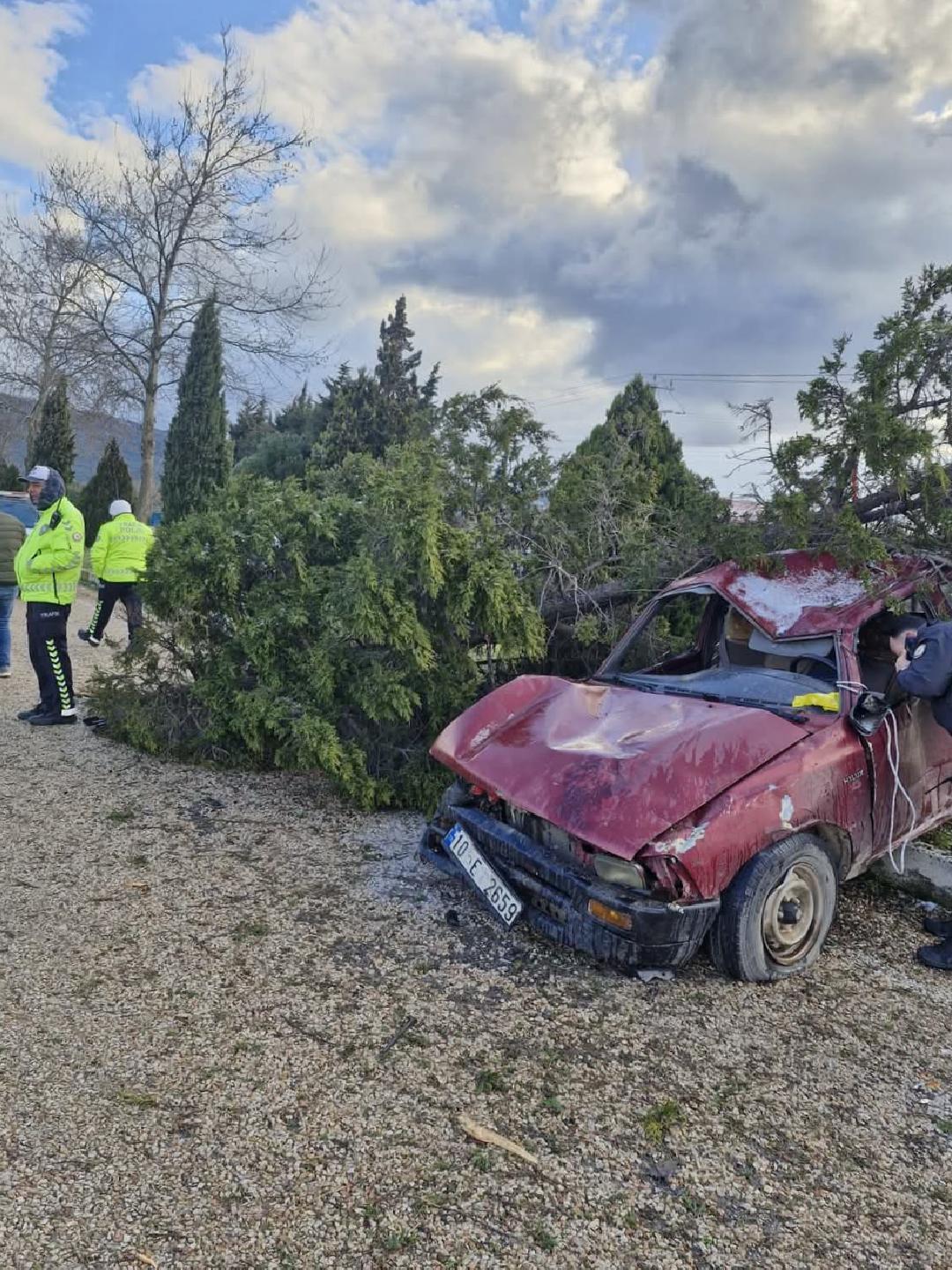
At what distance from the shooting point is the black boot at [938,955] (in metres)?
3.67

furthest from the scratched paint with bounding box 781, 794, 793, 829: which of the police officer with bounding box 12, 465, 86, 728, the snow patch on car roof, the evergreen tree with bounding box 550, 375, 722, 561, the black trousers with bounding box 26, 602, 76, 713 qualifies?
the black trousers with bounding box 26, 602, 76, 713

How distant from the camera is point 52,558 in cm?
664

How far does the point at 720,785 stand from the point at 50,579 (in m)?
5.58

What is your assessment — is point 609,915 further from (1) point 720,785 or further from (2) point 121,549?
(2) point 121,549

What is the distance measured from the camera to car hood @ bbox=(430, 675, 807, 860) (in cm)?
319

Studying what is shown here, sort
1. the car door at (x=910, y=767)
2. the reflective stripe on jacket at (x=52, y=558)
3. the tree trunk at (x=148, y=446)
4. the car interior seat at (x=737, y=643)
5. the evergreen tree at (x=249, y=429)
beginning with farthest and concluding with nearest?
the evergreen tree at (x=249, y=429), the tree trunk at (x=148, y=446), the reflective stripe on jacket at (x=52, y=558), the car interior seat at (x=737, y=643), the car door at (x=910, y=767)

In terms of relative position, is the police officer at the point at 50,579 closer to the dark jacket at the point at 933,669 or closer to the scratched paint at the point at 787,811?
the scratched paint at the point at 787,811

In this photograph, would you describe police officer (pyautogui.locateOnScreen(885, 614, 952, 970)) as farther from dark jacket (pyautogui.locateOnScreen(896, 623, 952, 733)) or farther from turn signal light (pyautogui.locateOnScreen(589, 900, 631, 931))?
turn signal light (pyautogui.locateOnScreen(589, 900, 631, 931))

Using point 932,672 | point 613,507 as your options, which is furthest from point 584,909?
point 613,507

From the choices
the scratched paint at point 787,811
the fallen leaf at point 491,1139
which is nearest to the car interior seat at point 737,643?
the scratched paint at point 787,811

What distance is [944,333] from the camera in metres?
4.96

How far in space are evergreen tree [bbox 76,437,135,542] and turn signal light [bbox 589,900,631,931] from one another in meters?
22.4

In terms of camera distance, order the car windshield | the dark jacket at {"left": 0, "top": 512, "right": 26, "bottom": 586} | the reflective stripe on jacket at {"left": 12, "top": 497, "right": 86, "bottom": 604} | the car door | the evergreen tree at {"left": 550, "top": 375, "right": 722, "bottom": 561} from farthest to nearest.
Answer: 1. the dark jacket at {"left": 0, "top": 512, "right": 26, "bottom": 586}
2. the reflective stripe on jacket at {"left": 12, "top": 497, "right": 86, "bottom": 604}
3. the evergreen tree at {"left": 550, "top": 375, "right": 722, "bottom": 561}
4. the car windshield
5. the car door

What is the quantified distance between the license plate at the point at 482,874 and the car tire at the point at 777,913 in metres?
0.80
